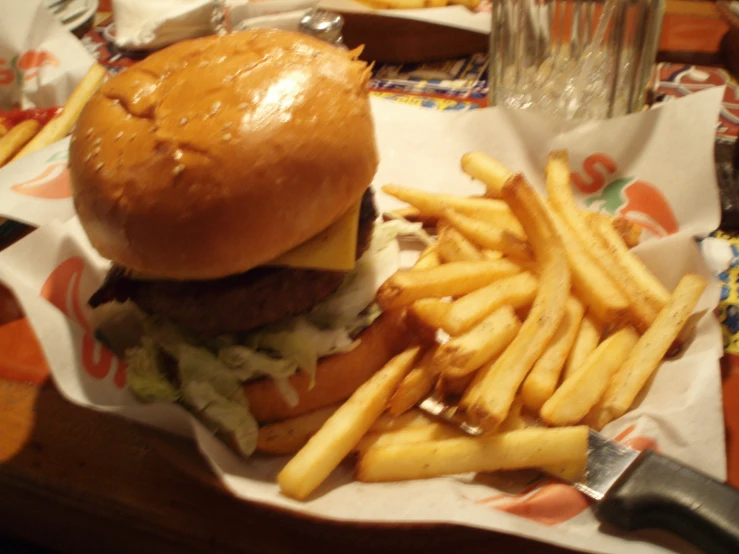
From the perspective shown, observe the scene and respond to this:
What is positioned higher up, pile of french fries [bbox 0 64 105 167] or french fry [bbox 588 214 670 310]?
pile of french fries [bbox 0 64 105 167]

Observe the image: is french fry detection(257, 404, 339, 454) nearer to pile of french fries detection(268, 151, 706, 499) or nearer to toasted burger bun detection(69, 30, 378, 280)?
pile of french fries detection(268, 151, 706, 499)

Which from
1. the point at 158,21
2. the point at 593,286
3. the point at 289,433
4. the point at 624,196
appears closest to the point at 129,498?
the point at 289,433

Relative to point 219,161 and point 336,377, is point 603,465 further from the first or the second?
Answer: point 219,161

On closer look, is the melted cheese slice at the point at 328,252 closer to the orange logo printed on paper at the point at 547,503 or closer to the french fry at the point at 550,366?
the french fry at the point at 550,366

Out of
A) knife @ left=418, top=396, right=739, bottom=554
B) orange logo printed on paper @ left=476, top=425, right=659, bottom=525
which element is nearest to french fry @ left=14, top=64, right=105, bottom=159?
orange logo printed on paper @ left=476, top=425, right=659, bottom=525

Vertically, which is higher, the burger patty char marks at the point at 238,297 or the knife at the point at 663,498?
the burger patty char marks at the point at 238,297

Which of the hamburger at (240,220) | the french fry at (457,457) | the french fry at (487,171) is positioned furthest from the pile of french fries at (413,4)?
the french fry at (457,457)
